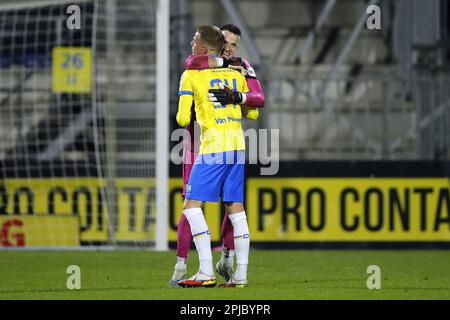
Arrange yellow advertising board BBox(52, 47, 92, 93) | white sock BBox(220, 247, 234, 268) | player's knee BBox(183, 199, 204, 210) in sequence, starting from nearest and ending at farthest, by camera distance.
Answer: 1. player's knee BBox(183, 199, 204, 210)
2. white sock BBox(220, 247, 234, 268)
3. yellow advertising board BBox(52, 47, 92, 93)

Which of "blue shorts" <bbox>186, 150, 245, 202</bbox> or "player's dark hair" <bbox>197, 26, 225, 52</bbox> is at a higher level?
"player's dark hair" <bbox>197, 26, 225, 52</bbox>

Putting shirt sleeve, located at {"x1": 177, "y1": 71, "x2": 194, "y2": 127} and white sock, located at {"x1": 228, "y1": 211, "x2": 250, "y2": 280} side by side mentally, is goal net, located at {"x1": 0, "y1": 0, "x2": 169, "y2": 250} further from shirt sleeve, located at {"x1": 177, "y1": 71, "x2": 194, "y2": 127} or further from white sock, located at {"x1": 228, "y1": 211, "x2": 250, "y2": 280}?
white sock, located at {"x1": 228, "y1": 211, "x2": 250, "y2": 280}

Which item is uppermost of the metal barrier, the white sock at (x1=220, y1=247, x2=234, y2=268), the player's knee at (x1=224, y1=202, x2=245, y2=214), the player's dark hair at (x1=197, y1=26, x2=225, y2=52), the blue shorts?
the player's dark hair at (x1=197, y1=26, x2=225, y2=52)

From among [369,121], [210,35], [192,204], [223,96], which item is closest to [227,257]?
[192,204]

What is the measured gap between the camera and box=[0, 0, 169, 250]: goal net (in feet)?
44.8

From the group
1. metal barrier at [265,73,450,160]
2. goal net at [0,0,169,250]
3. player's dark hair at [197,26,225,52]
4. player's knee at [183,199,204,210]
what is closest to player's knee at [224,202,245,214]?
player's knee at [183,199,204,210]

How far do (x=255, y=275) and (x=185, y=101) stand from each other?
2.24 meters

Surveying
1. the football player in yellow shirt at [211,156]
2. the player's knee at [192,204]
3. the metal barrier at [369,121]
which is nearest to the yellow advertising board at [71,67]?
the metal barrier at [369,121]

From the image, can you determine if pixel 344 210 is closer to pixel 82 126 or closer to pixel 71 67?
pixel 71 67

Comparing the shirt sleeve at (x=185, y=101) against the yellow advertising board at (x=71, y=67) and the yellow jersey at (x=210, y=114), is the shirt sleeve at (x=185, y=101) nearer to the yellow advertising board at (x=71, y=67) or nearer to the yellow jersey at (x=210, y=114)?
the yellow jersey at (x=210, y=114)

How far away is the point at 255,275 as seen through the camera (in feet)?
31.0

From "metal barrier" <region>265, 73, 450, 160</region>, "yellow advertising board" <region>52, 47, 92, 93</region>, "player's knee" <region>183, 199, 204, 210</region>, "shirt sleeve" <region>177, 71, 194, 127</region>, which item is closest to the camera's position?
"shirt sleeve" <region>177, 71, 194, 127</region>
